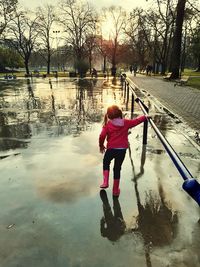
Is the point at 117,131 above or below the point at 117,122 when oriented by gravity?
below

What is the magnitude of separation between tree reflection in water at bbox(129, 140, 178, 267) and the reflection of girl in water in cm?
18

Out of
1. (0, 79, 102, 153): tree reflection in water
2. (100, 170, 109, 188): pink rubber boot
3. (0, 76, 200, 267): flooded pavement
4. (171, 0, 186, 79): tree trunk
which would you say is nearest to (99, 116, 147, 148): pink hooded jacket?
(100, 170, 109, 188): pink rubber boot

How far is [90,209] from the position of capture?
3.99m

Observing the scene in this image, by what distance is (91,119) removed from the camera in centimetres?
1026

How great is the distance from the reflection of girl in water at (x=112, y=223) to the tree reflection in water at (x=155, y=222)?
0.60ft

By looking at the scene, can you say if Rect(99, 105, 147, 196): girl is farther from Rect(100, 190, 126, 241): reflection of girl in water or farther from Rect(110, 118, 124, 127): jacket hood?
Rect(100, 190, 126, 241): reflection of girl in water

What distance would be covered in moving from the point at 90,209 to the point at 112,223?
44 cm

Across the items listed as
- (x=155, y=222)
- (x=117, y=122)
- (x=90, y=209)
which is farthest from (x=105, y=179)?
(x=155, y=222)

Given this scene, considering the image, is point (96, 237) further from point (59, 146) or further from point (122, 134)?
point (59, 146)

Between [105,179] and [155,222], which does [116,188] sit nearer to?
[105,179]

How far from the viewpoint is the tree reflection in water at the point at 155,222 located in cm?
327

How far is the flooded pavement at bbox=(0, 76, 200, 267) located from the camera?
304 centimetres

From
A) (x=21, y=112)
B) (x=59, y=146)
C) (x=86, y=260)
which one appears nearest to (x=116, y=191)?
(x=86, y=260)

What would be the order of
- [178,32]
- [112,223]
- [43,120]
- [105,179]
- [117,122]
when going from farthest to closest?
[178,32] < [43,120] < [105,179] < [117,122] < [112,223]
